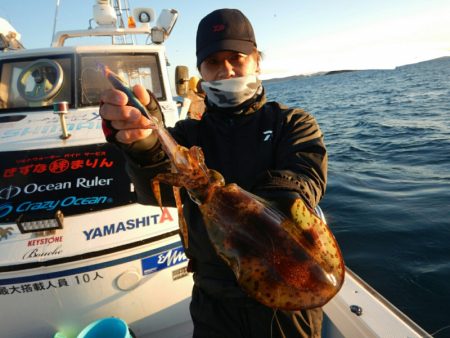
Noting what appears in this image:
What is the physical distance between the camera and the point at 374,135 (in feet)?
51.0

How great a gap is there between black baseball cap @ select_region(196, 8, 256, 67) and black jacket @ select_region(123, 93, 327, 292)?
0.43 meters

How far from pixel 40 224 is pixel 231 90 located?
2236mm

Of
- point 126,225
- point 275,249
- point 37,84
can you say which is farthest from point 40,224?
point 37,84

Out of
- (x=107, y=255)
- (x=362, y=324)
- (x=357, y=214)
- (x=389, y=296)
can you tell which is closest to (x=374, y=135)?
(x=357, y=214)

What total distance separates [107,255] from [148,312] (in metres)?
0.82

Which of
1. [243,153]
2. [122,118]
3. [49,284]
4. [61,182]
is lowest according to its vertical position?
[49,284]

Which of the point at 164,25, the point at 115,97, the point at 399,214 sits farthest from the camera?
the point at 399,214

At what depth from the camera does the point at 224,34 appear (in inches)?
89.0

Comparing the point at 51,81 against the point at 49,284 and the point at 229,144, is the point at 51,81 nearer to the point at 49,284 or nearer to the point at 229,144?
the point at 49,284

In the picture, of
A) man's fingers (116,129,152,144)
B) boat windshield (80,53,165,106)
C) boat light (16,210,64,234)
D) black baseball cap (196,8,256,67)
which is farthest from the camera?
boat windshield (80,53,165,106)

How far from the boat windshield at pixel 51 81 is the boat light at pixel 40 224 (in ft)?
8.72

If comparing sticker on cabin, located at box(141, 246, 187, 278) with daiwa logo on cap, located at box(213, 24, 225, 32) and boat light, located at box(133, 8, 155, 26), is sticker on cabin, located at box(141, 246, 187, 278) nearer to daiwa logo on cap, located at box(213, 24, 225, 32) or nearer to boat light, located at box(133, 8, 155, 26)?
daiwa logo on cap, located at box(213, 24, 225, 32)

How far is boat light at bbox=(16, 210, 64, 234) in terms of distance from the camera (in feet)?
9.84

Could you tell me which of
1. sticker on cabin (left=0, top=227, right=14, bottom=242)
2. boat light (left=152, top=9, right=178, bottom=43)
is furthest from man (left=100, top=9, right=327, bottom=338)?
boat light (left=152, top=9, right=178, bottom=43)
